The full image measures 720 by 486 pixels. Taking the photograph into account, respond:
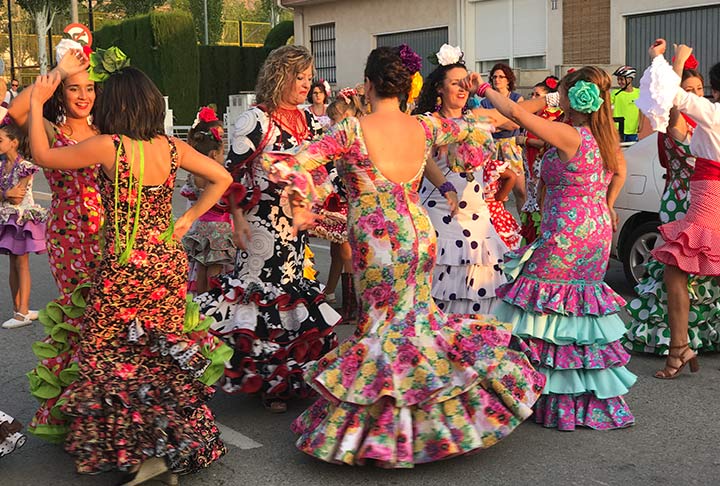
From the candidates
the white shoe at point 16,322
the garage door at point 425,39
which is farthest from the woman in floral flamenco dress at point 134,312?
the garage door at point 425,39

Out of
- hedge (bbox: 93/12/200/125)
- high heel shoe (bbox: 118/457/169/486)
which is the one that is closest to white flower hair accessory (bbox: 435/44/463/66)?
high heel shoe (bbox: 118/457/169/486)

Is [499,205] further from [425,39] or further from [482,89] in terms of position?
[425,39]

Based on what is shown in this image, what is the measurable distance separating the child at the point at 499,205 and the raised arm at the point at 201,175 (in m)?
2.51

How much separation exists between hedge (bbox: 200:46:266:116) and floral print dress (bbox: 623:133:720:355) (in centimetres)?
3387

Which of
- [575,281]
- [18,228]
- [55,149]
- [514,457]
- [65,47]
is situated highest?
[65,47]

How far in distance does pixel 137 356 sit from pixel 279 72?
2.06 metres

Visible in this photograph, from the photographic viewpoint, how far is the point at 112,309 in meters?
4.73

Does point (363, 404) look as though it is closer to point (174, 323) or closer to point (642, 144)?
point (174, 323)

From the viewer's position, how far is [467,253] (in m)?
6.62

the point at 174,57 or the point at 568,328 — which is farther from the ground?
the point at 174,57

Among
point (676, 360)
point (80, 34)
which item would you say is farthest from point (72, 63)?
point (676, 360)

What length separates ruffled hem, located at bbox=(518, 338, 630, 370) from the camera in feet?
17.9

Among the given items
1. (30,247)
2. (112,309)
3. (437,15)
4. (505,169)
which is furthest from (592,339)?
(437,15)

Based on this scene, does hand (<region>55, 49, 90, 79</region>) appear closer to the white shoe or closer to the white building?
the white shoe
